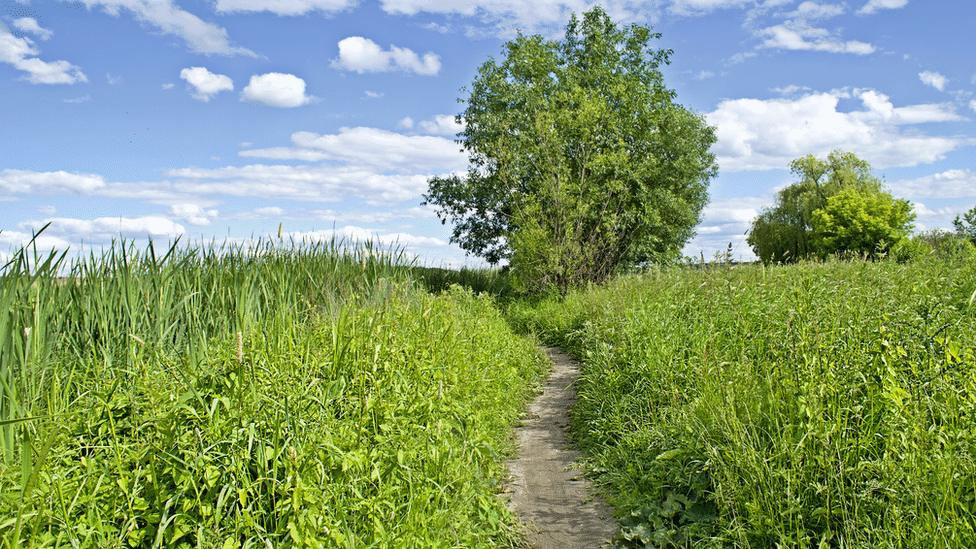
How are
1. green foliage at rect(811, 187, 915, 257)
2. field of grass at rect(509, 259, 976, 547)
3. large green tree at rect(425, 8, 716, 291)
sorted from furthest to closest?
green foliage at rect(811, 187, 915, 257) < large green tree at rect(425, 8, 716, 291) < field of grass at rect(509, 259, 976, 547)

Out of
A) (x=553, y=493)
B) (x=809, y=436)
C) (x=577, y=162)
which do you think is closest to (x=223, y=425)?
(x=553, y=493)

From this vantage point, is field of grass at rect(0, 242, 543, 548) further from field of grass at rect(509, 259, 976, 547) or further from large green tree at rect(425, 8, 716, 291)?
large green tree at rect(425, 8, 716, 291)

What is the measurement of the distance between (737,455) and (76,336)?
585 cm

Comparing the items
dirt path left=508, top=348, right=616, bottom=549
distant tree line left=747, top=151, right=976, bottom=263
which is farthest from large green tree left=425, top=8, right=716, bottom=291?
distant tree line left=747, top=151, right=976, bottom=263

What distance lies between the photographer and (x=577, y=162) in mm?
21953

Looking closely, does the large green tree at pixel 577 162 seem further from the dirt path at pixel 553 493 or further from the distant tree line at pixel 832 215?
the distant tree line at pixel 832 215

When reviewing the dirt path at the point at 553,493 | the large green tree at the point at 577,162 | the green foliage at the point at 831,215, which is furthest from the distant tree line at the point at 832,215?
the dirt path at the point at 553,493

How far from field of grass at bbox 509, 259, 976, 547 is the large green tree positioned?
13313 mm

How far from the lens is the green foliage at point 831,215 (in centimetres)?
4372

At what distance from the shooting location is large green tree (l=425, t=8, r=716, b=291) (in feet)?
A: 67.3

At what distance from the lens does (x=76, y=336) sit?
624cm

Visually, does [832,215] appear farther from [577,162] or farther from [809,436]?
[809,436]

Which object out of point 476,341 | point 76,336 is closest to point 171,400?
point 76,336

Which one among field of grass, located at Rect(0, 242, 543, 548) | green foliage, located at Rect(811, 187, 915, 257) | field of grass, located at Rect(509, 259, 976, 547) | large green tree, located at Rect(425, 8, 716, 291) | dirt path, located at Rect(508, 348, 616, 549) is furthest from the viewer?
green foliage, located at Rect(811, 187, 915, 257)
